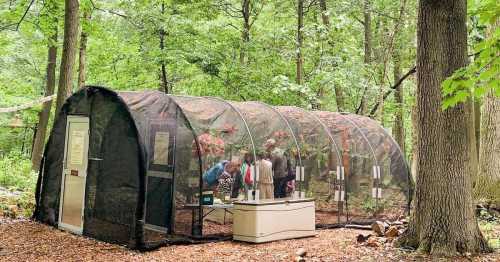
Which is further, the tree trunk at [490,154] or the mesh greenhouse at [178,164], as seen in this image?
the tree trunk at [490,154]

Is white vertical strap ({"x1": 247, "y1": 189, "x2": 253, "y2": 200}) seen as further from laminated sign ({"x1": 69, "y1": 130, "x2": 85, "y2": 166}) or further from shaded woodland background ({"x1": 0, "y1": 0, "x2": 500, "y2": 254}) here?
shaded woodland background ({"x1": 0, "y1": 0, "x2": 500, "y2": 254})

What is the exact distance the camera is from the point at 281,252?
7.24 metres

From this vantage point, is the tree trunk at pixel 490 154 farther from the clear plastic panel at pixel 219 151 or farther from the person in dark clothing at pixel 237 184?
the person in dark clothing at pixel 237 184

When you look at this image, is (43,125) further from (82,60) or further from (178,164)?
(178,164)

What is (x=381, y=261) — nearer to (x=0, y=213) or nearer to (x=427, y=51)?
(x=427, y=51)

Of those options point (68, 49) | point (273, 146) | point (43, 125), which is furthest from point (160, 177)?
point (43, 125)

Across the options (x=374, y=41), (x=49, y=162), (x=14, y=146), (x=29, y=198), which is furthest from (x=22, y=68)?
(x=374, y=41)

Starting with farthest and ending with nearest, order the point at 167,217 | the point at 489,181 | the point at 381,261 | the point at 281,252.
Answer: the point at 489,181, the point at 167,217, the point at 281,252, the point at 381,261

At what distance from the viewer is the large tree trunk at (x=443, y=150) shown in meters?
6.22

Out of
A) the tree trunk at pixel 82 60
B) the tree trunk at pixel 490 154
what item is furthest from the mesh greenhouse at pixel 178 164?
the tree trunk at pixel 82 60

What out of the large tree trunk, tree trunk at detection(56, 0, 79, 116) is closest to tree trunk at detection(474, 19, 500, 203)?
the large tree trunk

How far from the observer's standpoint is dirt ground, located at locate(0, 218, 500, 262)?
6684 mm

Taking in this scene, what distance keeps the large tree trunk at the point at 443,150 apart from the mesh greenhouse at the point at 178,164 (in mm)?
3428

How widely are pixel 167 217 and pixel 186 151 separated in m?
1.15
